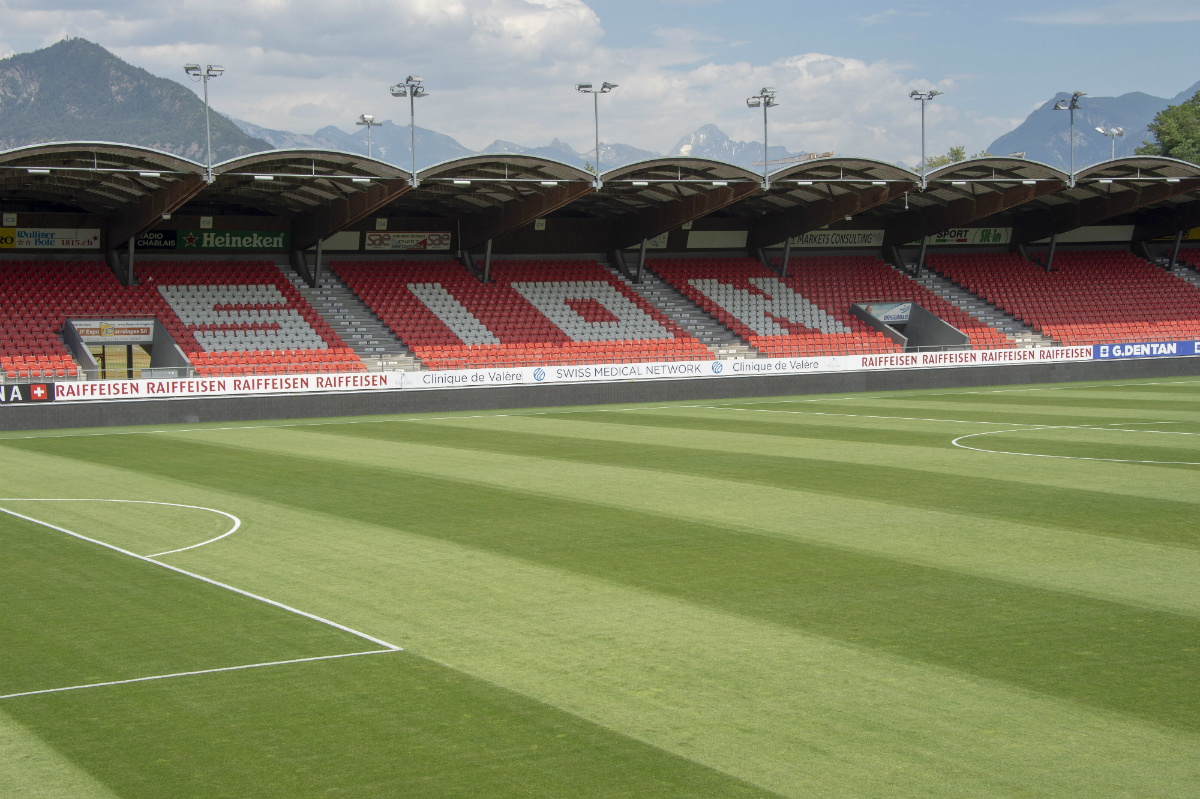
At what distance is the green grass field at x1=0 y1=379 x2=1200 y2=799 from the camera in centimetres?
703

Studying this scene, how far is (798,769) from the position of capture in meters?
6.89

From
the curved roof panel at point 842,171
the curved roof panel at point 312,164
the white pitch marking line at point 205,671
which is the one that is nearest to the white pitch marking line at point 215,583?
the white pitch marking line at point 205,671

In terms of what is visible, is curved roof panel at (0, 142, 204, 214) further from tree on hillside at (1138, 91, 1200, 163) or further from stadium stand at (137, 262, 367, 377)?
tree on hillside at (1138, 91, 1200, 163)

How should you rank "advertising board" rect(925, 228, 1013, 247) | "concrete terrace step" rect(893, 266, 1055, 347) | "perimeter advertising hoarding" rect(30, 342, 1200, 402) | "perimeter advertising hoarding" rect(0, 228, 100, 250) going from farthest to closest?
"advertising board" rect(925, 228, 1013, 247)
"concrete terrace step" rect(893, 266, 1055, 347)
"perimeter advertising hoarding" rect(0, 228, 100, 250)
"perimeter advertising hoarding" rect(30, 342, 1200, 402)

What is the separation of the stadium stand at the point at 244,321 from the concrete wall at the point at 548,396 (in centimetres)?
270

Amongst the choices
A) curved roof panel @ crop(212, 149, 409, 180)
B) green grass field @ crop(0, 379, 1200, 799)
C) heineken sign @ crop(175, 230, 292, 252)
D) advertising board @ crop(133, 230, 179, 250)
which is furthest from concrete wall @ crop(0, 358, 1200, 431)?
heineken sign @ crop(175, 230, 292, 252)

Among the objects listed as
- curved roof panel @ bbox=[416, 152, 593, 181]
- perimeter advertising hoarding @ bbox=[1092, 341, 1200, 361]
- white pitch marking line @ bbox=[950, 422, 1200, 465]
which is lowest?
white pitch marking line @ bbox=[950, 422, 1200, 465]

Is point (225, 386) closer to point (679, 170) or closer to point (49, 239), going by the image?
point (49, 239)

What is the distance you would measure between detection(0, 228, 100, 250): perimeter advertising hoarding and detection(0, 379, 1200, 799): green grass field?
2463 cm

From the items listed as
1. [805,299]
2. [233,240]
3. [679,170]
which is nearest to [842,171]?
[679,170]

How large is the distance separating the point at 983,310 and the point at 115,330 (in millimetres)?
36043

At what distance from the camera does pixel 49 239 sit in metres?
42.2

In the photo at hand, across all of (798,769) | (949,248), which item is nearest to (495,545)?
(798,769)

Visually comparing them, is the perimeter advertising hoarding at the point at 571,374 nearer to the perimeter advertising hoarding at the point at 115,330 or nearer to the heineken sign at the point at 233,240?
the perimeter advertising hoarding at the point at 115,330
